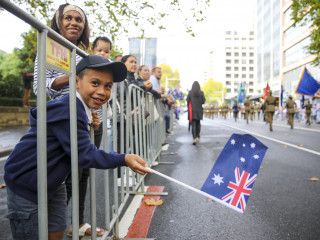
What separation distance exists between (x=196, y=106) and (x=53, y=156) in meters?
7.66

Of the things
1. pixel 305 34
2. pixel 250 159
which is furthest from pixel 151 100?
pixel 305 34

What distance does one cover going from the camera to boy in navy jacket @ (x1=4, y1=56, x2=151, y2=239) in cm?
147

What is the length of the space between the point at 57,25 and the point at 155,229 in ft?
6.34

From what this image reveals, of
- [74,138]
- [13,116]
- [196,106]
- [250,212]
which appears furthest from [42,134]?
[13,116]

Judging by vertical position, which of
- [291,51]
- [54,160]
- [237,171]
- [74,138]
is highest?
[291,51]

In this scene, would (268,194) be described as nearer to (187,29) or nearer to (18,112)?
(187,29)

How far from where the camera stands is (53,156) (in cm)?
154

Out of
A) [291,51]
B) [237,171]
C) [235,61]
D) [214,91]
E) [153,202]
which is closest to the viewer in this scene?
[237,171]

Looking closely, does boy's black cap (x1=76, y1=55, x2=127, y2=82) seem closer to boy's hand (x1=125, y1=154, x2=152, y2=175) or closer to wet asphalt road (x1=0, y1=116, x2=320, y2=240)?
boy's hand (x1=125, y1=154, x2=152, y2=175)

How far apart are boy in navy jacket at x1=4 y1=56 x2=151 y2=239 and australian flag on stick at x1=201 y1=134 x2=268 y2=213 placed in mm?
740

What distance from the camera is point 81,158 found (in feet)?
5.00

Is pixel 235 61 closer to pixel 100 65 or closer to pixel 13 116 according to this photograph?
pixel 13 116

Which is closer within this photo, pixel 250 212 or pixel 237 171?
pixel 237 171

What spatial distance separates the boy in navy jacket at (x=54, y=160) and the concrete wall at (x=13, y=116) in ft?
39.3
